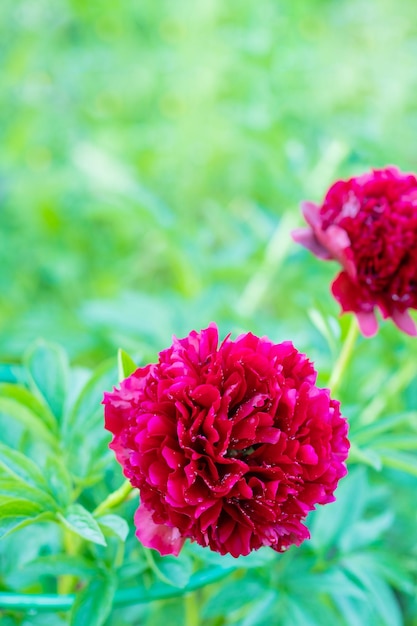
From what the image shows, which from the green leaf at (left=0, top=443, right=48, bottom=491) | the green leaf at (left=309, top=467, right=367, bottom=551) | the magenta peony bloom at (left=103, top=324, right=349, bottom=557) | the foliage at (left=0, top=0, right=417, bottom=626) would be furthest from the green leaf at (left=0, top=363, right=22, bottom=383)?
the green leaf at (left=309, top=467, right=367, bottom=551)

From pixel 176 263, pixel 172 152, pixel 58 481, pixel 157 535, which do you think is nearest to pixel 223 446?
pixel 157 535

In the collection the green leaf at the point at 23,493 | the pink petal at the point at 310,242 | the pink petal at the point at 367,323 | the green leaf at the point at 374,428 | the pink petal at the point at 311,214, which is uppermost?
the pink petal at the point at 311,214

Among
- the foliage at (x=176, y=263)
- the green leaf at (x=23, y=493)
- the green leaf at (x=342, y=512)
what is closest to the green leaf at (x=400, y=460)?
the foliage at (x=176, y=263)

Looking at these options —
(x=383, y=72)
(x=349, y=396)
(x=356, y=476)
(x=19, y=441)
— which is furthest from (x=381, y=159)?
(x=383, y=72)

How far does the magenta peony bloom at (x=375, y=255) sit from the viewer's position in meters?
0.70

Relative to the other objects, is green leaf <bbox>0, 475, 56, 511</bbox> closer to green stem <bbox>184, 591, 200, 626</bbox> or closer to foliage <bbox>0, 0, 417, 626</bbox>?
foliage <bbox>0, 0, 417, 626</bbox>

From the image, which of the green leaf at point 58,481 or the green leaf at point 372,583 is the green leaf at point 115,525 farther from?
the green leaf at point 372,583

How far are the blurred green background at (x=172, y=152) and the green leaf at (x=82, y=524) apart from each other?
0.44m

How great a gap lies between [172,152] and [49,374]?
1170mm

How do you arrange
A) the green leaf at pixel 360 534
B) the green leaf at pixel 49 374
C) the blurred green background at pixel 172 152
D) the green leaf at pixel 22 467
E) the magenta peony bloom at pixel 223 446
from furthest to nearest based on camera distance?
the blurred green background at pixel 172 152 → the green leaf at pixel 360 534 → the green leaf at pixel 49 374 → the green leaf at pixel 22 467 → the magenta peony bloom at pixel 223 446

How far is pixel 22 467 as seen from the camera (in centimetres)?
64

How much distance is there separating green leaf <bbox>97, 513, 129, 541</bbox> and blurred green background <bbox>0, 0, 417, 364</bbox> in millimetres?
A: 446

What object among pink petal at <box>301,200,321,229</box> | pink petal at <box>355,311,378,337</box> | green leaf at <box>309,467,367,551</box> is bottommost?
green leaf at <box>309,467,367,551</box>

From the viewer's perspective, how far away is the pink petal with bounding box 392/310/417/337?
70cm
